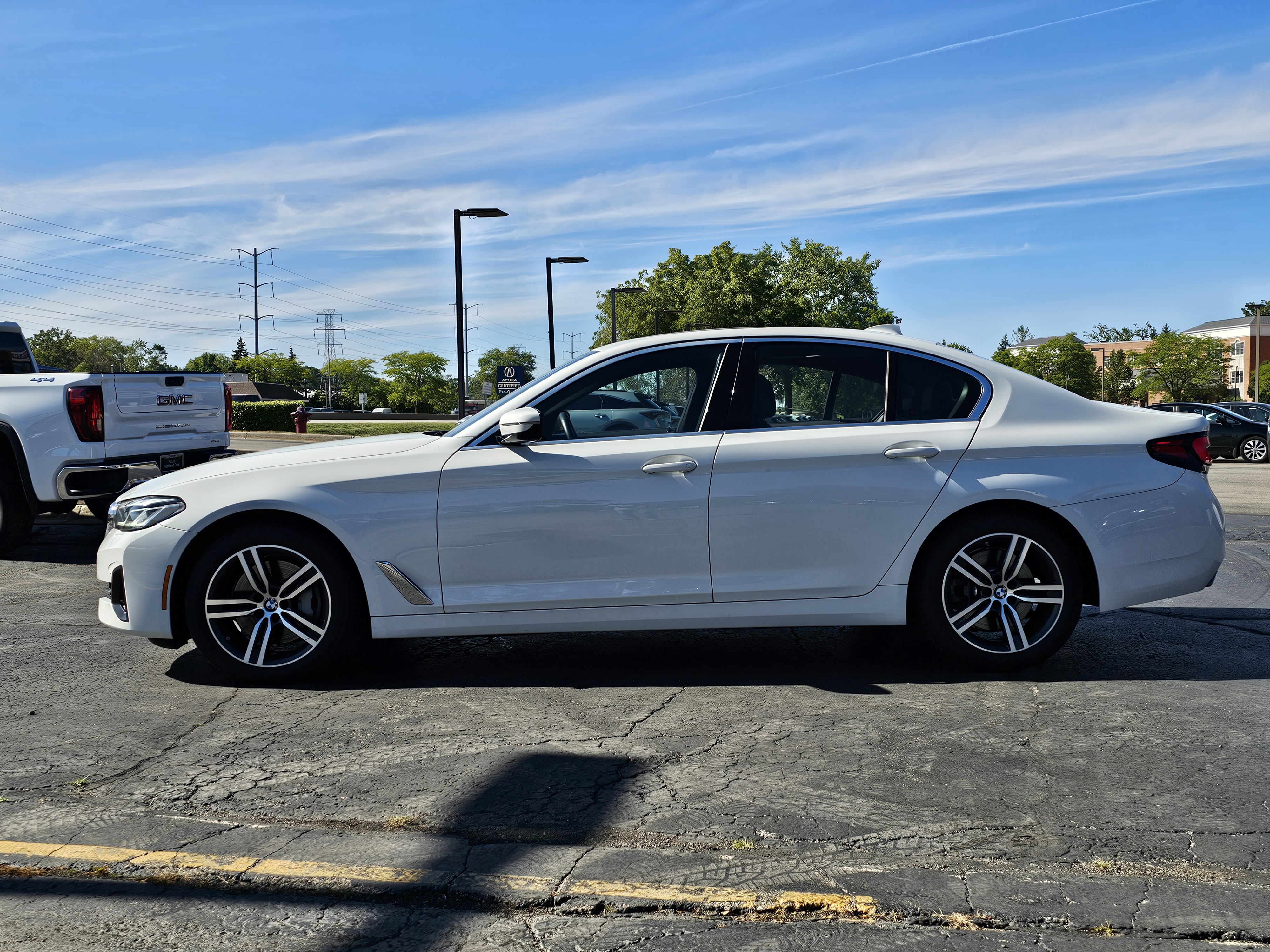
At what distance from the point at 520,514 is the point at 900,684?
1877mm

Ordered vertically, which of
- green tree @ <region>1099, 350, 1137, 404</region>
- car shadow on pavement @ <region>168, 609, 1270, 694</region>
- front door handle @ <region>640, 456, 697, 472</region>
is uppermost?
green tree @ <region>1099, 350, 1137, 404</region>

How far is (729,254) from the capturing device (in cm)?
6438

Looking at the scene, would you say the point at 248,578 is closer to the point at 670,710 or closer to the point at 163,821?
the point at 163,821

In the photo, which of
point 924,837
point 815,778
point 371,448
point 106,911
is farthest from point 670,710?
point 106,911

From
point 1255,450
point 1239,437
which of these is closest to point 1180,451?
point 1239,437

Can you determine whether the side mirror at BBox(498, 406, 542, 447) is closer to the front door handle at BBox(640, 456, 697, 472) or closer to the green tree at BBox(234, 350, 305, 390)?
the front door handle at BBox(640, 456, 697, 472)

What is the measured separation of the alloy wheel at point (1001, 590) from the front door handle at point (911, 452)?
0.45 m

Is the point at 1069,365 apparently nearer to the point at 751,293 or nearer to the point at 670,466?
the point at 751,293

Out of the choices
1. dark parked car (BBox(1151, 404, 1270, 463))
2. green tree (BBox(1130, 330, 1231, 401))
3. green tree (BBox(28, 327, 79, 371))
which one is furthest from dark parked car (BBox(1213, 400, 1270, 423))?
green tree (BBox(28, 327, 79, 371))

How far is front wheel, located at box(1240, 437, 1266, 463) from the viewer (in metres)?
25.5

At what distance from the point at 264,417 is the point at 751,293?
27.1 meters

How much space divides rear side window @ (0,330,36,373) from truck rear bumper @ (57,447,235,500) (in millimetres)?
2648

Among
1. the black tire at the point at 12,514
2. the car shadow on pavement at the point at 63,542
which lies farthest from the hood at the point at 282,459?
the black tire at the point at 12,514

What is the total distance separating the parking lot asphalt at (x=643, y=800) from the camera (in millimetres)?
2645
